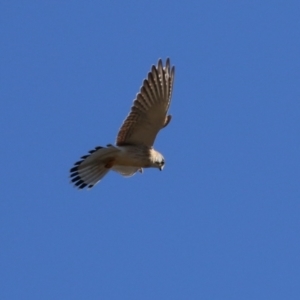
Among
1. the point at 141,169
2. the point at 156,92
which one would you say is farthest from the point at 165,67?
the point at 141,169

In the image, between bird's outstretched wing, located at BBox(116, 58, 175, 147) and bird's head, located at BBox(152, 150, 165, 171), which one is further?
bird's head, located at BBox(152, 150, 165, 171)

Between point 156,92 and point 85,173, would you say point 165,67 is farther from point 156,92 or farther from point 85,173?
point 85,173

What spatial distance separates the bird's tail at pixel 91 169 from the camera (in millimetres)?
18188

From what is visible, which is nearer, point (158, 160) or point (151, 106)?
point (151, 106)

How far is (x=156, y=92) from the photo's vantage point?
18.2m

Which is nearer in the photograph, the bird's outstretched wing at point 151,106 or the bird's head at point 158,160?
the bird's outstretched wing at point 151,106

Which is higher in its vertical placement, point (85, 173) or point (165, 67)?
point (165, 67)

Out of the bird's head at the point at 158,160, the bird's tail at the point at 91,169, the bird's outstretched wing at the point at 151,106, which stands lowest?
the bird's tail at the point at 91,169

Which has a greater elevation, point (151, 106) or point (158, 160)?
point (151, 106)

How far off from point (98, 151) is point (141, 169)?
1165 mm

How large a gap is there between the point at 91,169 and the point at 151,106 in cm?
119

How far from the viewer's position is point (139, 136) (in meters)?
18.4

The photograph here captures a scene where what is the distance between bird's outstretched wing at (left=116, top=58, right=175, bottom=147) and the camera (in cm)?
1814

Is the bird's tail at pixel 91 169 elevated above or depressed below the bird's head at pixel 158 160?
below
